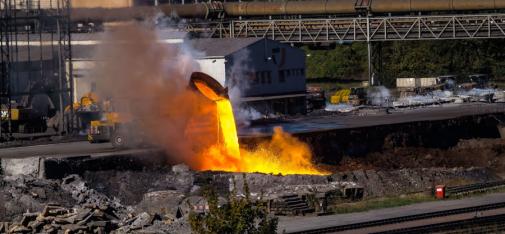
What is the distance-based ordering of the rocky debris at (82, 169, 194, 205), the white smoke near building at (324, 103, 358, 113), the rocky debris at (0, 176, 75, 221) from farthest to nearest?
the white smoke near building at (324, 103, 358, 113) → the rocky debris at (82, 169, 194, 205) → the rocky debris at (0, 176, 75, 221)

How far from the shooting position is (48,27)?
7338 cm

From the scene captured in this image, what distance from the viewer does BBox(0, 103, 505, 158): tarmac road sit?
52.8m

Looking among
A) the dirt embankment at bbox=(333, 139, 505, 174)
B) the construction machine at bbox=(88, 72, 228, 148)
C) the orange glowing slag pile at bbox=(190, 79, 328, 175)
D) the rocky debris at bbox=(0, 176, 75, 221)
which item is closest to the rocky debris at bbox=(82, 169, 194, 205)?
the rocky debris at bbox=(0, 176, 75, 221)

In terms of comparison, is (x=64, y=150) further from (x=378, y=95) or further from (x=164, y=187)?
(x=378, y=95)

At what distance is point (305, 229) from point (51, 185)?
41.3 ft

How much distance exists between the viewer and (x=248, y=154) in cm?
5438

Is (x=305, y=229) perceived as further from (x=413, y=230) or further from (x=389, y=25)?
(x=389, y=25)

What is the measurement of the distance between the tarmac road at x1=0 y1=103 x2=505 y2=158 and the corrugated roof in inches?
245

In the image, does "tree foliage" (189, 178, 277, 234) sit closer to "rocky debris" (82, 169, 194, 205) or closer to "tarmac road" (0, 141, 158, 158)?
"rocky debris" (82, 169, 194, 205)

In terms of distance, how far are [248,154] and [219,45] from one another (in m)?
18.7

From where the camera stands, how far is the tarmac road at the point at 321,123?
173ft

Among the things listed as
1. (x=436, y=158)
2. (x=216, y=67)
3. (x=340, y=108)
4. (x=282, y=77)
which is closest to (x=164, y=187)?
(x=436, y=158)

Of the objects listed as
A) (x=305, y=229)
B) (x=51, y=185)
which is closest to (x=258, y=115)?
(x=51, y=185)

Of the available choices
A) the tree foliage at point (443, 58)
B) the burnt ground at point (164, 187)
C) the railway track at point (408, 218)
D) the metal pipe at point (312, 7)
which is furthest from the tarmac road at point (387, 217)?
the tree foliage at point (443, 58)
